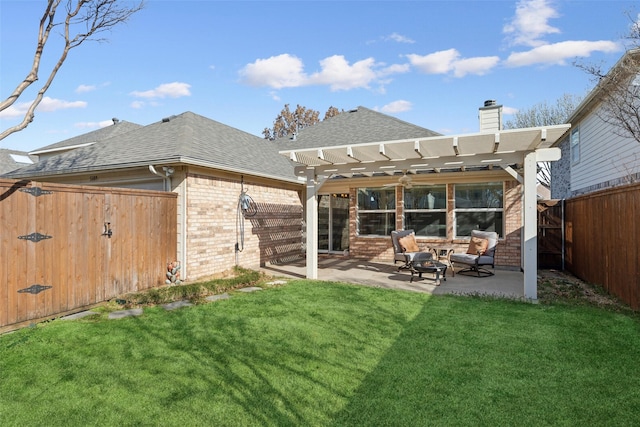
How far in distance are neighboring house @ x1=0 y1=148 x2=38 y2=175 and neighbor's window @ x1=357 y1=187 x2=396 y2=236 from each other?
18.0 m

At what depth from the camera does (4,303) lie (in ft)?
15.4

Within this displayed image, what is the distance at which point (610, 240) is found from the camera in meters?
6.55

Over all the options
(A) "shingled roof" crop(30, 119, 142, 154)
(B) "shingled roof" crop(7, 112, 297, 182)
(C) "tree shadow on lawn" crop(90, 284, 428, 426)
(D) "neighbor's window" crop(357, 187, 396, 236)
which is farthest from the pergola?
(A) "shingled roof" crop(30, 119, 142, 154)

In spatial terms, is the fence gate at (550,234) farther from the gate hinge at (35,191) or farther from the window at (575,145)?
the gate hinge at (35,191)

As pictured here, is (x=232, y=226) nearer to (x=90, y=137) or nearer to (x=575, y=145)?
(x=90, y=137)

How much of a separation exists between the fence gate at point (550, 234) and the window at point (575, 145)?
15.7 feet

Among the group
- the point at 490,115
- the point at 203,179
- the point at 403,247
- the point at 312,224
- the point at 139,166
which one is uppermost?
the point at 490,115

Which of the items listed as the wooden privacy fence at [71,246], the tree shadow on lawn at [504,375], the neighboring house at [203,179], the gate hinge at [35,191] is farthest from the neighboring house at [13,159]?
the tree shadow on lawn at [504,375]

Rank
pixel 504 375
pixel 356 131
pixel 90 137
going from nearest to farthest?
pixel 504 375
pixel 356 131
pixel 90 137

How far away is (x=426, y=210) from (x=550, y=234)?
3.48 metres

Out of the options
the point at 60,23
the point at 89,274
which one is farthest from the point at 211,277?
the point at 60,23

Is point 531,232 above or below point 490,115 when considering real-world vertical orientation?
below

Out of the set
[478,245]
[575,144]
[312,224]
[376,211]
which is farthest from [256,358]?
[575,144]

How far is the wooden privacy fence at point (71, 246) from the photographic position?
481cm
